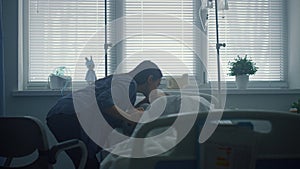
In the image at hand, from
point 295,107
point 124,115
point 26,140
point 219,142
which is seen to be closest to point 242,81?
point 295,107

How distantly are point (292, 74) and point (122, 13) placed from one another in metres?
1.54

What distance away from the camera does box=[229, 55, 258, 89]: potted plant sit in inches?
119

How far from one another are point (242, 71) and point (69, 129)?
159cm

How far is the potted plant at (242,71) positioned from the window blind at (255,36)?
0.49 ft

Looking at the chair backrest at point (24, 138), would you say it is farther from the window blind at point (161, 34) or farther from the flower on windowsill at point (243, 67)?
the flower on windowsill at point (243, 67)

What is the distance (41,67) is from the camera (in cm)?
310

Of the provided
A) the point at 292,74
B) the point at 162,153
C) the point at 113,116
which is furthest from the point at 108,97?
the point at 292,74

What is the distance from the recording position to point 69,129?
203 centimetres

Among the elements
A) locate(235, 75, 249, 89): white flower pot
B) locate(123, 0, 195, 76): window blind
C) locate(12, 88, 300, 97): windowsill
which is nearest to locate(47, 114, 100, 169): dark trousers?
locate(12, 88, 300, 97): windowsill

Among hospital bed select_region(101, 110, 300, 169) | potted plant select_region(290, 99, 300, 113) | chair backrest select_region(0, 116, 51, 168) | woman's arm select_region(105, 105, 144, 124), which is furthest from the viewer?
potted plant select_region(290, 99, 300, 113)

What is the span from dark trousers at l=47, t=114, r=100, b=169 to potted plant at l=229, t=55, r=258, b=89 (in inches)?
58.5

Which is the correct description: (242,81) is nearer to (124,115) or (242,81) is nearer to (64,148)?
(124,115)

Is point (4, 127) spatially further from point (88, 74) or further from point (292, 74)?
point (292, 74)

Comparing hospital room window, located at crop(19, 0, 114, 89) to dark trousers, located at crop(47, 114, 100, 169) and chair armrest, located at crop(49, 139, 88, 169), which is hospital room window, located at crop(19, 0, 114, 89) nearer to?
dark trousers, located at crop(47, 114, 100, 169)
